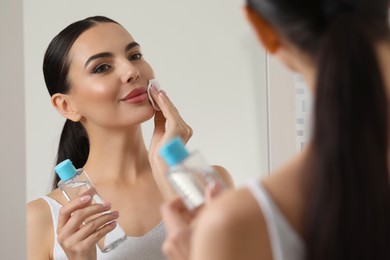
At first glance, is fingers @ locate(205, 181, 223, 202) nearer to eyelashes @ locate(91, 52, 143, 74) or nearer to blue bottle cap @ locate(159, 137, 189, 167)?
blue bottle cap @ locate(159, 137, 189, 167)

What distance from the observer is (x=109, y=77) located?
1.22 m

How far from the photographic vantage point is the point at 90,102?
4.14 ft

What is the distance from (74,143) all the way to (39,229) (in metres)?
0.20

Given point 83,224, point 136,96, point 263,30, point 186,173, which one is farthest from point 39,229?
point 263,30

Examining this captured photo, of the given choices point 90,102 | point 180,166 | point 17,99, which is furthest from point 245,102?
point 180,166

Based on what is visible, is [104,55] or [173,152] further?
[104,55]

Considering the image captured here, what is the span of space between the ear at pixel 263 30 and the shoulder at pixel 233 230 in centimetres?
12

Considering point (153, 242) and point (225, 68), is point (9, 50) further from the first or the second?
point (225, 68)

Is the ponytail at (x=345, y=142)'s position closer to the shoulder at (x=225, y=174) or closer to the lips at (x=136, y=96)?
the lips at (x=136, y=96)

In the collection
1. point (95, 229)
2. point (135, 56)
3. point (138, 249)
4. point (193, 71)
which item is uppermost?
point (135, 56)

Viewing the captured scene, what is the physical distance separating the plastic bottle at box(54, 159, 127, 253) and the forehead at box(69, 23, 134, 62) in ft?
0.79

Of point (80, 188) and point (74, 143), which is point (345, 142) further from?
point (74, 143)

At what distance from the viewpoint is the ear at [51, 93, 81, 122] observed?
1.31 metres

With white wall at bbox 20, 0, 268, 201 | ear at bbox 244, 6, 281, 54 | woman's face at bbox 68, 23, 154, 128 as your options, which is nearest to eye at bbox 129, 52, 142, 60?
woman's face at bbox 68, 23, 154, 128
